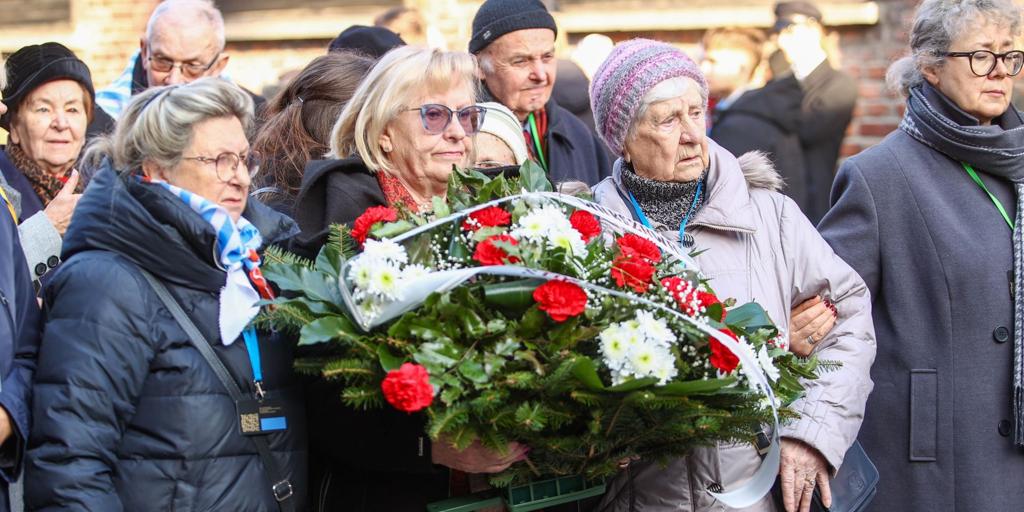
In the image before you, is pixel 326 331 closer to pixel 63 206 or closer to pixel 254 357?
pixel 254 357

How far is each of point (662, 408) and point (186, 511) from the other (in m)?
1.11

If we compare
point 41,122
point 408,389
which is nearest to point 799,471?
point 408,389

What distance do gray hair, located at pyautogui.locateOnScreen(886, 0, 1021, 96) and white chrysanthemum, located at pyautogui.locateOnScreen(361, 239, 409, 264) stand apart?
2.14 meters

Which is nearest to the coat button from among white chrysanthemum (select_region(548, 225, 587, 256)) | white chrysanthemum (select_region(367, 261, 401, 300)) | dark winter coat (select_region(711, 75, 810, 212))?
white chrysanthemum (select_region(548, 225, 587, 256))

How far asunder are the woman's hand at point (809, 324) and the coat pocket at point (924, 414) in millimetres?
577

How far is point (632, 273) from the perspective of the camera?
3.00m

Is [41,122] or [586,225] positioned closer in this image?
[586,225]

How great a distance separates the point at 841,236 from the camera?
4.18 meters

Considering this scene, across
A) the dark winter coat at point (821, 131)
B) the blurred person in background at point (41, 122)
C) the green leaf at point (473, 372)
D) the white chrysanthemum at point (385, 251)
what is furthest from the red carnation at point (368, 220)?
the dark winter coat at point (821, 131)

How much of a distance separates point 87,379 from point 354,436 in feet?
2.38

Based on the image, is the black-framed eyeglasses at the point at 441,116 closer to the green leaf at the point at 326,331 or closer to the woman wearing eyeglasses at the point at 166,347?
the woman wearing eyeglasses at the point at 166,347

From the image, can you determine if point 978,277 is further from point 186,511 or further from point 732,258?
point 186,511

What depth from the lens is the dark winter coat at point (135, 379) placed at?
2.88 metres

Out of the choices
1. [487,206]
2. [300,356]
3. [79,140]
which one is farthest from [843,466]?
[79,140]
